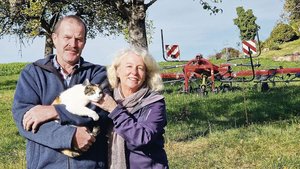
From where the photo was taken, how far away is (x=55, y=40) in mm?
3734

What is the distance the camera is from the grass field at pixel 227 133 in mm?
7926

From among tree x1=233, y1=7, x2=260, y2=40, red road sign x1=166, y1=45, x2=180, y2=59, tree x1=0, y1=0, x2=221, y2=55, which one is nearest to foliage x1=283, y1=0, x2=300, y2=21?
Result: tree x1=0, y1=0, x2=221, y2=55

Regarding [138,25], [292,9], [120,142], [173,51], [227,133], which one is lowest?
[227,133]

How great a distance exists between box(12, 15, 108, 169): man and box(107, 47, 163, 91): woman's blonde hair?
214 millimetres

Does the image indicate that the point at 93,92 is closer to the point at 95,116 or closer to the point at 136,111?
the point at 95,116

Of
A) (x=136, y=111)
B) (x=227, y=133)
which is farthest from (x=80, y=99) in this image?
(x=227, y=133)

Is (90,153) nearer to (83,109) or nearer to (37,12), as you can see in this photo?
(83,109)

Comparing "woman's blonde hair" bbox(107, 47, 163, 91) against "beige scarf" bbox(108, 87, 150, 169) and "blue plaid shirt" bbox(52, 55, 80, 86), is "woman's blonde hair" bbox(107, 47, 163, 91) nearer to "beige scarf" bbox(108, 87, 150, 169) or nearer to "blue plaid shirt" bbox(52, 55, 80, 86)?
"beige scarf" bbox(108, 87, 150, 169)

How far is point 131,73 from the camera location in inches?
148

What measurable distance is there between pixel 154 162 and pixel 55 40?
118 centimetres

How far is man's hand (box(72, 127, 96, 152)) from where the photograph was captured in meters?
3.48

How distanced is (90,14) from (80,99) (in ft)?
82.8

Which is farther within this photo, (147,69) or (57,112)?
(147,69)

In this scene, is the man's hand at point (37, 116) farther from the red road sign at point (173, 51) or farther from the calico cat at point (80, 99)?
the red road sign at point (173, 51)
